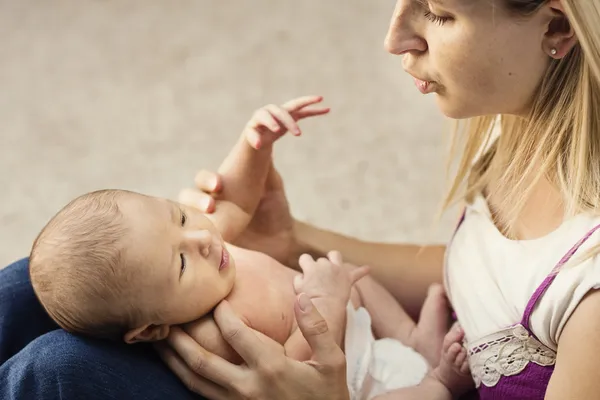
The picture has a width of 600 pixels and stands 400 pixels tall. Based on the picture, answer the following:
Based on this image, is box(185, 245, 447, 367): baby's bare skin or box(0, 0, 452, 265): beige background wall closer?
box(185, 245, 447, 367): baby's bare skin

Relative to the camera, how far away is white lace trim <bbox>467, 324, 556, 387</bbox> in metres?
0.89

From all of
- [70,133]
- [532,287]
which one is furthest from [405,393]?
[70,133]

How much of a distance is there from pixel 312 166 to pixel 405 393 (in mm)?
930

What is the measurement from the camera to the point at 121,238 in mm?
898

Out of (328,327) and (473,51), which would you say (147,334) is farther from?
(473,51)

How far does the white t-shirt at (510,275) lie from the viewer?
81 cm

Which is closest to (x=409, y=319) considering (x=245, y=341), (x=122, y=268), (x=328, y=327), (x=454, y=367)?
(x=454, y=367)

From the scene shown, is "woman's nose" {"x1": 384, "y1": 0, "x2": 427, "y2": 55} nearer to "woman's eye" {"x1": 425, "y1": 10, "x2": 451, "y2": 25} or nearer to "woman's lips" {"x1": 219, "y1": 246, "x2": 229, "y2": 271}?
"woman's eye" {"x1": 425, "y1": 10, "x2": 451, "y2": 25}

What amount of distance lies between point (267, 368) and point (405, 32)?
42 cm

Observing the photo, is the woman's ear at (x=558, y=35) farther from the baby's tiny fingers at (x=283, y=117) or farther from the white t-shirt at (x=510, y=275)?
the baby's tiny fingers at (x=283, y=117)

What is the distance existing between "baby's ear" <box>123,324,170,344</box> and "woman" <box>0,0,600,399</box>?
0.02 m

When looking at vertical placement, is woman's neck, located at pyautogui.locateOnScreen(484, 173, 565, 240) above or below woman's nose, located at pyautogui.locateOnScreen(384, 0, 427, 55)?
below

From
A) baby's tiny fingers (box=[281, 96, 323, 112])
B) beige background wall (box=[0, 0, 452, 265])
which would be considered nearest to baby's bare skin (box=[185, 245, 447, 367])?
baby's tiny fingers (box=[281, 96, 323, 112])

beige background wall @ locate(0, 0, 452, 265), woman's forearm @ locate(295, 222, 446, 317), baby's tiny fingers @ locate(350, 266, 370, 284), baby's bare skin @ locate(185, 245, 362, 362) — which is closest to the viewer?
baby's bare skin @ locate(185, 245, 362, 362)
